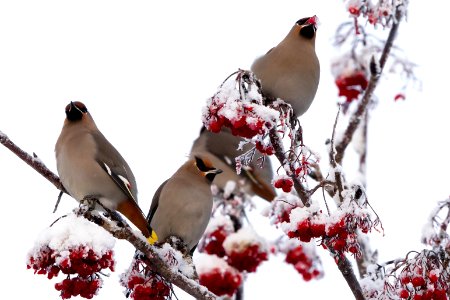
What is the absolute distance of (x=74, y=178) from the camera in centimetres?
446

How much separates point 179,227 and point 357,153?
118 centimetres

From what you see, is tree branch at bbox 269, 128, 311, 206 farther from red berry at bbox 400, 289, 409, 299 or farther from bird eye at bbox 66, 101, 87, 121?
bird eye at bbox 66, 101, 87, 121

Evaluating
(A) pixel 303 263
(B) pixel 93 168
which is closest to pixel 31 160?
(B) pixel 93 168

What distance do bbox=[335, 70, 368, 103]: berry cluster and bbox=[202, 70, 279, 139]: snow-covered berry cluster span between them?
6.13 feet

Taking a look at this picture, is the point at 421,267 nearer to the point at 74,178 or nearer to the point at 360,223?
the point at 360,223

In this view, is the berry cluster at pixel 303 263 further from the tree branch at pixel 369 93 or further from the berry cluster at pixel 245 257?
the tree branch at pixel 369 93

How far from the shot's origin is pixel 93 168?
15.0 ft

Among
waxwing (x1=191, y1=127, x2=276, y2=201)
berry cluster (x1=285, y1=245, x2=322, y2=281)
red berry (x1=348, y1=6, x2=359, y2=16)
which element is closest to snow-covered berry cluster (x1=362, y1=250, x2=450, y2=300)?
red berry (x1=348, y1=6, x2=359, y2=16)

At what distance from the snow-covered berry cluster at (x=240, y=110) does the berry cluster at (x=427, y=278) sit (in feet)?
2.50

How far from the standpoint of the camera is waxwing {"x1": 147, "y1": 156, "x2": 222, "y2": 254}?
502 centimetres

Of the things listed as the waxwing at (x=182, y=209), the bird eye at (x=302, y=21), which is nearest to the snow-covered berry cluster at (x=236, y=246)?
the waxwing at (x=182, y=209)

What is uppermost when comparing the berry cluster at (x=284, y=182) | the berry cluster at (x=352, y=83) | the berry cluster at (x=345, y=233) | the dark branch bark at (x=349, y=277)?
the berry cluster at (x=352, y=83)

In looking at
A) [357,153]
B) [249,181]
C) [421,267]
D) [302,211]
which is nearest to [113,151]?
[357,153]

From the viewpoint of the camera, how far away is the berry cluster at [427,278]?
309 centimetres
